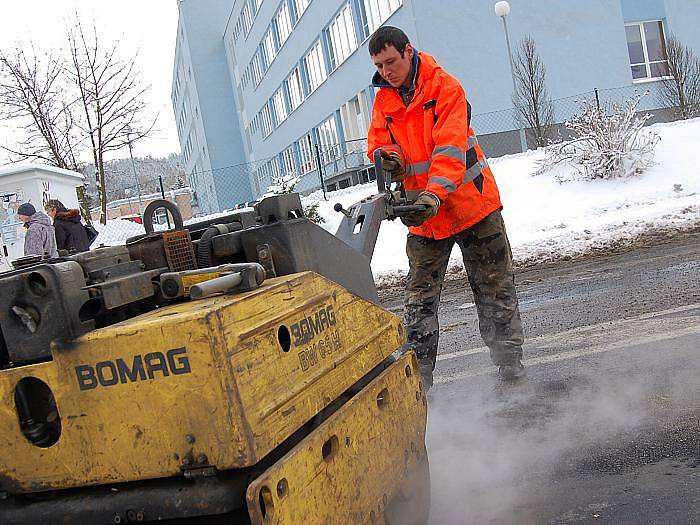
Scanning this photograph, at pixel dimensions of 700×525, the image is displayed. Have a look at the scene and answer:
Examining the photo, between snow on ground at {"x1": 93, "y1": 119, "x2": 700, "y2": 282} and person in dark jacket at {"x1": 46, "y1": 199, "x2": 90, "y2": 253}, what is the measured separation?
3.06 metres

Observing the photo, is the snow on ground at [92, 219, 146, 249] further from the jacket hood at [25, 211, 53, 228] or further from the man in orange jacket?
the man in orange jacket

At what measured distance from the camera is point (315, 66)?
32438mm

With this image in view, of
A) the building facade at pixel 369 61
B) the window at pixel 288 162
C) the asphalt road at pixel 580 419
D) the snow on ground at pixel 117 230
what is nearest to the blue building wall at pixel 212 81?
the building facade at pixel 369 61

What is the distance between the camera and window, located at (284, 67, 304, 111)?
1430 inches

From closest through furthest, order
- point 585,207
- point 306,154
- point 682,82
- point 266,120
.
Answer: point 585,207 → point 682,82 → point 306,154 → point 266,120

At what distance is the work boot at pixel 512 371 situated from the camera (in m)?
4.41

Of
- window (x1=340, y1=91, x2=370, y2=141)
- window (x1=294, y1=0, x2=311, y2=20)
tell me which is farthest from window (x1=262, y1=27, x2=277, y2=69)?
window (x1=340, y1=91, x2=370, y2=141)

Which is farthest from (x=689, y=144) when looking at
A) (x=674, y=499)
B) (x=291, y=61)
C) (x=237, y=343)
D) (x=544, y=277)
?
(x=291, y=61)

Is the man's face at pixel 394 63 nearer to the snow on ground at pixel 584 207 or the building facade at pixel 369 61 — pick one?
the snow on ground at pixel 584 207

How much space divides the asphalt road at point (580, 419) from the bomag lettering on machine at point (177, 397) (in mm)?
806

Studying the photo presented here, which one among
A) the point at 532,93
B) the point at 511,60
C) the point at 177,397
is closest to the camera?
the point at 177,397

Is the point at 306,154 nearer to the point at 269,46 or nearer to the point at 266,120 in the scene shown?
the point at 269,46

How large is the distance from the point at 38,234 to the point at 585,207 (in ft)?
24.4

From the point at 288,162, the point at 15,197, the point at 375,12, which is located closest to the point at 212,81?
the point at 288,162
